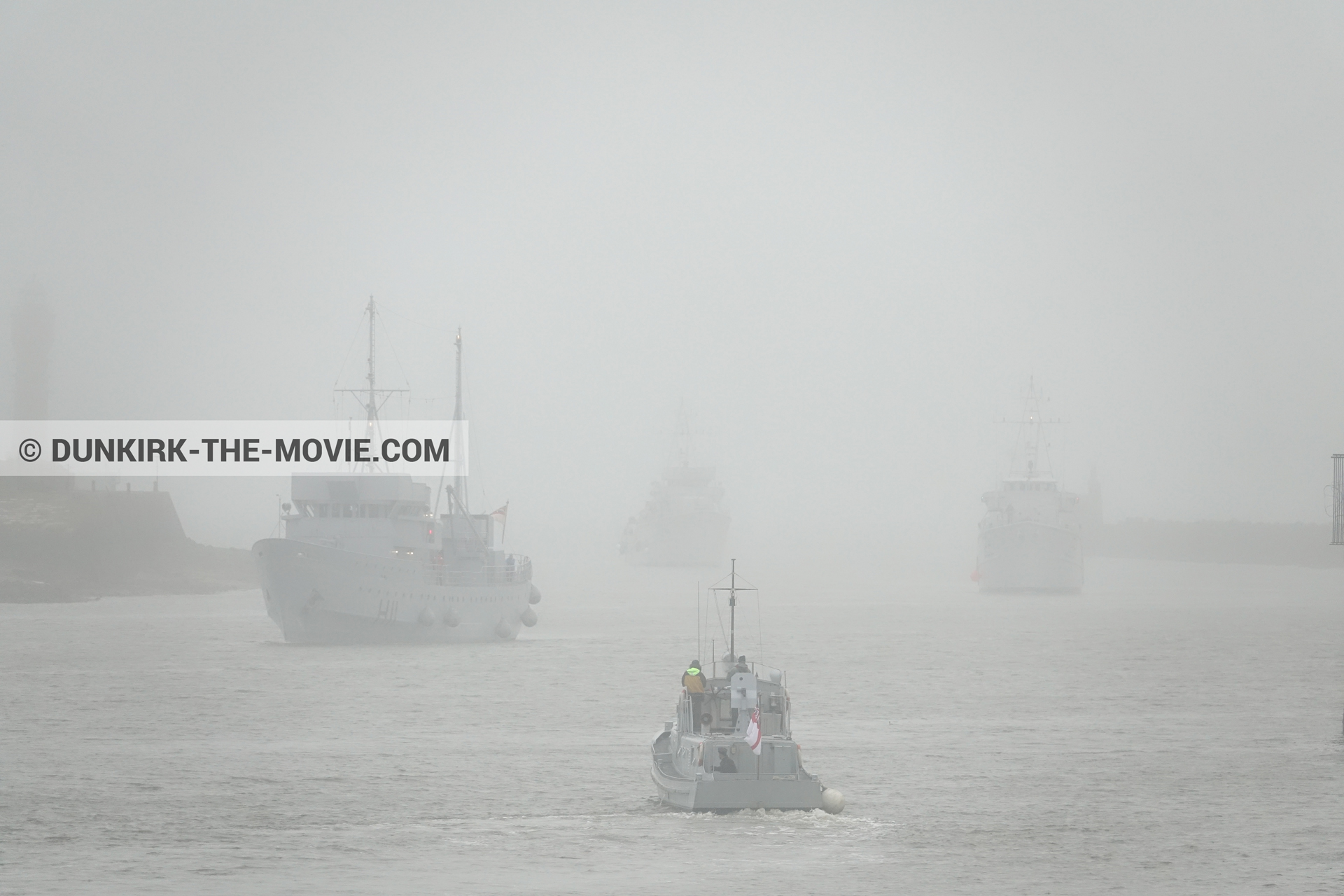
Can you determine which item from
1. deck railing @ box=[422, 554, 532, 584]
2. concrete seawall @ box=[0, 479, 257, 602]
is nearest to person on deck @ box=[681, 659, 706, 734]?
deck railing @ box=[422, 554, 532, 584]

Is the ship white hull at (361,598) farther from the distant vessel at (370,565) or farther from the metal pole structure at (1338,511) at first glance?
the metal pole structure at (1338,511)

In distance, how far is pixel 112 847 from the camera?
37.2 m

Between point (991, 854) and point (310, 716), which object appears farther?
point (310, 716)

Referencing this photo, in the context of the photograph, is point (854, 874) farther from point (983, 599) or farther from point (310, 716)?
point (983, 599)

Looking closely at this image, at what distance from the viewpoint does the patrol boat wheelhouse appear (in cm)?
3788

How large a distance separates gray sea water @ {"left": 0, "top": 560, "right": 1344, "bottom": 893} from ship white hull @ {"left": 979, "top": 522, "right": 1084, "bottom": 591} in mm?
66614

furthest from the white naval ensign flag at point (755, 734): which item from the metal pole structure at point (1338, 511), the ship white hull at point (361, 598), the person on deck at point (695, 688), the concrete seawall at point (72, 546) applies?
the concrete seawall at point (72, 546)

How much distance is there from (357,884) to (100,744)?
23.3m

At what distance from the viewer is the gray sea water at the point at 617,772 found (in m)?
35.3

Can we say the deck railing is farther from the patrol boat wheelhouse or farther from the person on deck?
the person on deck

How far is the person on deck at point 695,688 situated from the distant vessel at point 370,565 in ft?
145

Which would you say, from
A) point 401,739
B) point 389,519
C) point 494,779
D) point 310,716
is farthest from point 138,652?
point 494,779

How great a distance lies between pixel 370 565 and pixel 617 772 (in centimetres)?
3767

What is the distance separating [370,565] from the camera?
82.4 metres
